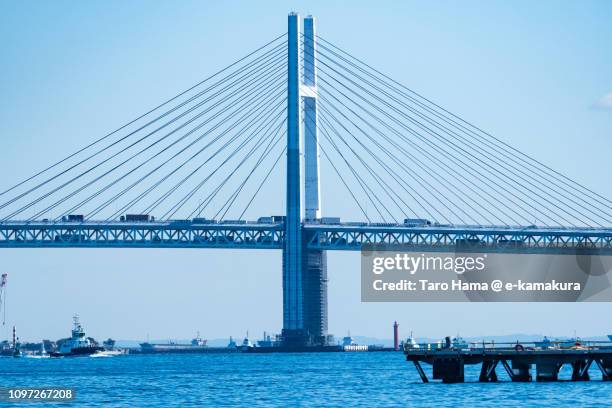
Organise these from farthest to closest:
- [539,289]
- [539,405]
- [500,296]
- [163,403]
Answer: [539,289] → [500,296] → [163,403] → [539,405]

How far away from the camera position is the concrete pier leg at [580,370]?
72438 mm

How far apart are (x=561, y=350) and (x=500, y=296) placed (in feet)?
165

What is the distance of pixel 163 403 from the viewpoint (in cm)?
6631

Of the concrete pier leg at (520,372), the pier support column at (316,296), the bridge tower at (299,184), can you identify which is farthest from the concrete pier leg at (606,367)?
the pier support column at (316,296)

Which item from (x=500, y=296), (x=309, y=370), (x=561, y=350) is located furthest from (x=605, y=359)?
(x=500, y=296)

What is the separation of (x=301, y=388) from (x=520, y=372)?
9.88 meters

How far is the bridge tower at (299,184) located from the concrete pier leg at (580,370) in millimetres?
53213

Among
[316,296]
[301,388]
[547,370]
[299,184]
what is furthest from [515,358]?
[316,296]

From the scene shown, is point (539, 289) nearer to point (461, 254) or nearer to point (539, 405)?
point (461, 254)

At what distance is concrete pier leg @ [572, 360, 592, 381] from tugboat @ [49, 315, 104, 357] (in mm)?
91313

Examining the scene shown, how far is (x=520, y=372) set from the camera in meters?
72.2

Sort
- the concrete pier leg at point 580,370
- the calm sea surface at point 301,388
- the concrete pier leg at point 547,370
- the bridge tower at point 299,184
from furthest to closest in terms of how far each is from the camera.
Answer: the bridge tower at point 299,184, the concrete pier leg at point 580,370, the concrete pier leg at point 547,370, the calm sea surface at point 301,388

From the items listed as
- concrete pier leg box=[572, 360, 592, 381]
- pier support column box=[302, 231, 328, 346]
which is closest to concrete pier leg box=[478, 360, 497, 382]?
concrete pier leg box=[572, 360, 592, 381]

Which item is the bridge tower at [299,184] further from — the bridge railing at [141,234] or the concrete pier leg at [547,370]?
the concrete pier leg at [547,370]
